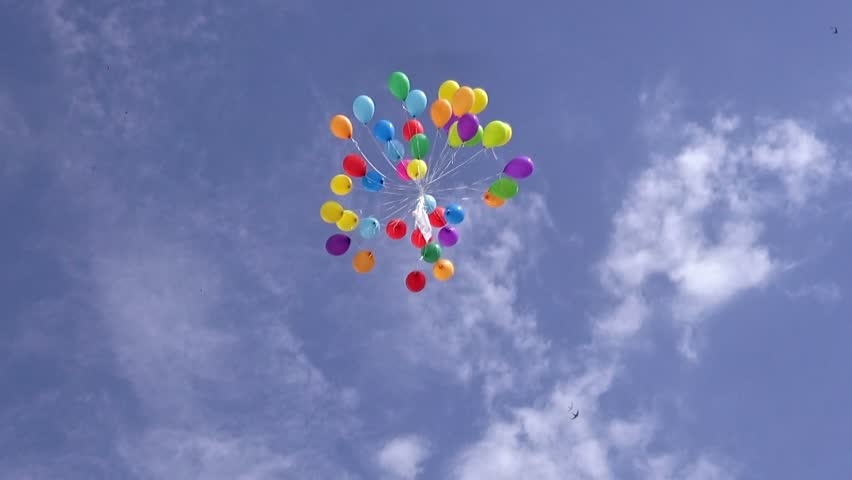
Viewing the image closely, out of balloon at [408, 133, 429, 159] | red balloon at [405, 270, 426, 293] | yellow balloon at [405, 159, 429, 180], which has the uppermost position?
balloon at [408, 133, 429, 159]

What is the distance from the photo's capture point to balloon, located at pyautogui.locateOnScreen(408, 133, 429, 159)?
1934 centimetres

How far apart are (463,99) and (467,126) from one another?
1.80 ft

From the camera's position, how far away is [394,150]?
20031 mm

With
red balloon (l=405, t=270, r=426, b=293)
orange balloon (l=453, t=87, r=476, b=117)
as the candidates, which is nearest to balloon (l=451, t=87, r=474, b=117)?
orange balloon (l=453, t=87, r=476, b=117)

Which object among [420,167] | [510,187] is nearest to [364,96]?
[420,167]

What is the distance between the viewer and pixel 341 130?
2039 cm

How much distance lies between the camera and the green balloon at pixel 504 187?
786 inches

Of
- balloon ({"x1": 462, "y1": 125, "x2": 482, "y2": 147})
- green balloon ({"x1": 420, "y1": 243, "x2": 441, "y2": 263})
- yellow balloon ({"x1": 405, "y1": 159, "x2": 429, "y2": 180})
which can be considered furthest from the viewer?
green balloon ({"x1": 420, "y1": 243, "x2": 441, "y2": 263})

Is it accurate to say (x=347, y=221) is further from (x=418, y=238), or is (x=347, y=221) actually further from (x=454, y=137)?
(x=454, y=137)

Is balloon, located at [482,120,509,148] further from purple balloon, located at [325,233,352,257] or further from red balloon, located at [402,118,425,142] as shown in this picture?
purple balloon, located at [325,233,352,257]

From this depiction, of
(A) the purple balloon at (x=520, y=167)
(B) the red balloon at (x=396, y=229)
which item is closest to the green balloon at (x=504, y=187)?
(A) the purple balloon at (x=520, y=167)

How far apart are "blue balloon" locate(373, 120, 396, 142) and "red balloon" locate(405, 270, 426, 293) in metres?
2.85

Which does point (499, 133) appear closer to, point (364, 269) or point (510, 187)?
point (510, 187)

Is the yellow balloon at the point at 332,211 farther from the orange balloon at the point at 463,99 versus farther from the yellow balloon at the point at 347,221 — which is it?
the orange balloon at the point at 463,99
